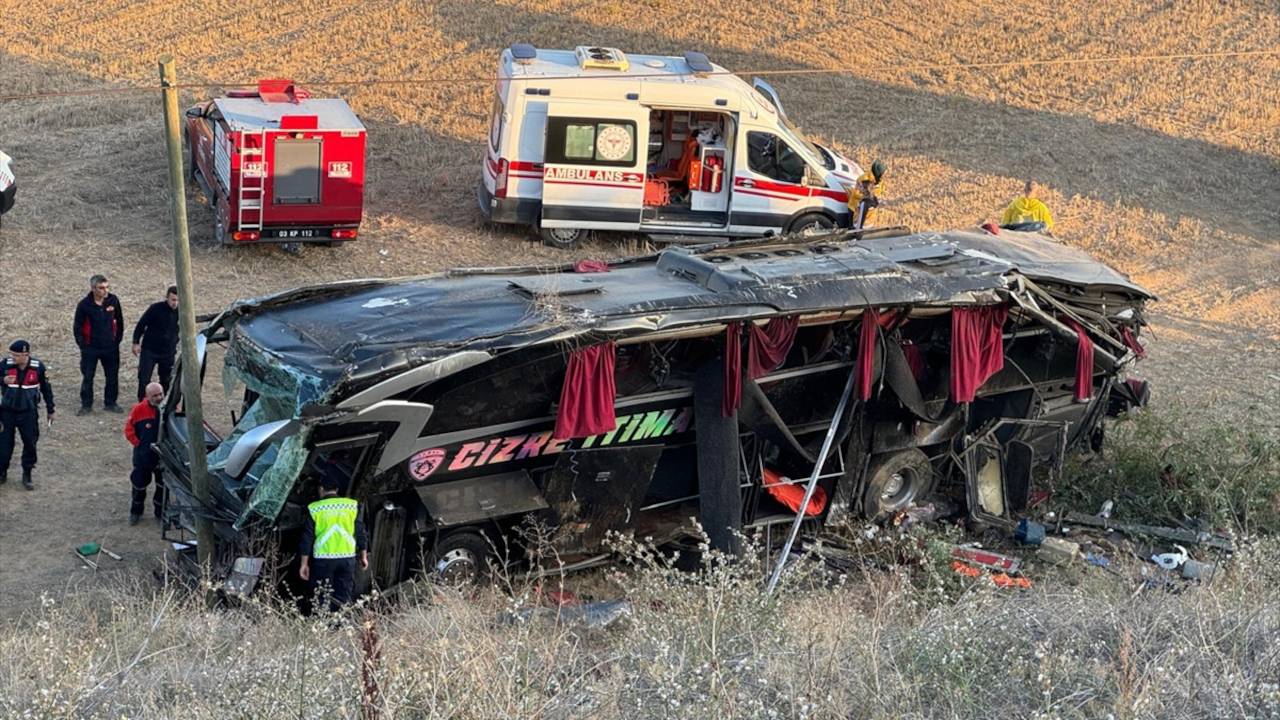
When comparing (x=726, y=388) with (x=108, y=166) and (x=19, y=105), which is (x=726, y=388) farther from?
(x=19, y=105)

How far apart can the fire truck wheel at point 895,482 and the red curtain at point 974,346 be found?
76cm

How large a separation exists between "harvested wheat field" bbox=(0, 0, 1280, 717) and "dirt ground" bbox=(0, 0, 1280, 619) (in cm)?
6

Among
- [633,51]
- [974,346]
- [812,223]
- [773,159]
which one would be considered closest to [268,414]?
[974,346]

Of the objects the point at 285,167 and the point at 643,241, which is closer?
the point at 285,167

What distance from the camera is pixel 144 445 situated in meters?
11.4

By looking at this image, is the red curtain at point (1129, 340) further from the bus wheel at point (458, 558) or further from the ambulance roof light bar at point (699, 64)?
the ambulance roof light bar at point (699, 64)

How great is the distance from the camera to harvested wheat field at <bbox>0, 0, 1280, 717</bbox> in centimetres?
688

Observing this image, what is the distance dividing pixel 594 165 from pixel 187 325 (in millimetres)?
Answer: 9348

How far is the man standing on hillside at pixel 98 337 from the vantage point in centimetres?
1352

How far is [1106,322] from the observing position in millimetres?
12125

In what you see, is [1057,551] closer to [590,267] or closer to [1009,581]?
[1009,581]

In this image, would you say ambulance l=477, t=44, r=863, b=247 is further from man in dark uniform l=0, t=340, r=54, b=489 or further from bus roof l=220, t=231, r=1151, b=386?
man in dark uniform l=0, t=340, r=54, b=489

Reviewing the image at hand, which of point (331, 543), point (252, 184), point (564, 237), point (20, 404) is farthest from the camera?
point (564, 237)

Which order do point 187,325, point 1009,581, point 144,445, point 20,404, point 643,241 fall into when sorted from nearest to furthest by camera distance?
point 187,325 < point 1009,581 < point 144,445 < point 20,404 < point 643,241
